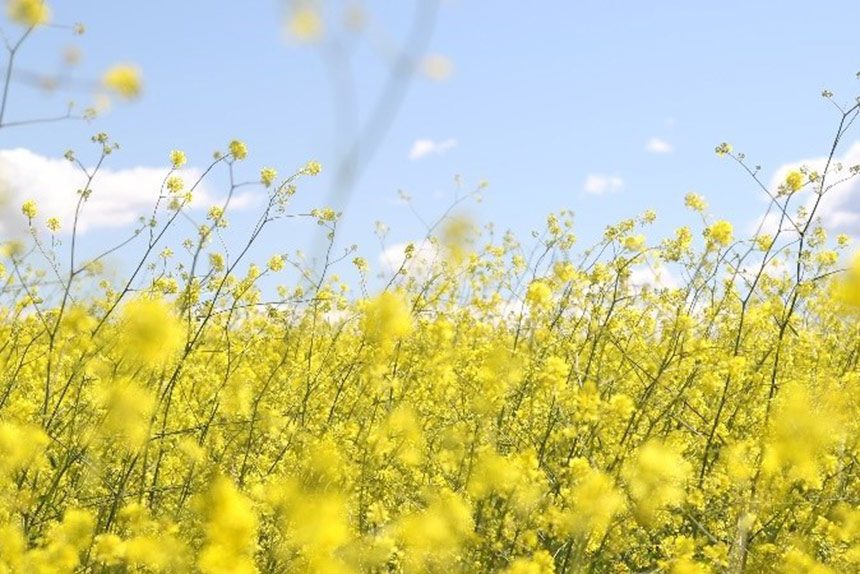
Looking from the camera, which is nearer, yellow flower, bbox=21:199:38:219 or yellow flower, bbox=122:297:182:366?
yellow flower, bbox=122:297:182:366

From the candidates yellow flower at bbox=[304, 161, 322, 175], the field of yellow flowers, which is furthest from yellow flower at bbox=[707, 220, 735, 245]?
yellow flower at bbox=[304, 161, 322, 175]

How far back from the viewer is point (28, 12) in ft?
8.91

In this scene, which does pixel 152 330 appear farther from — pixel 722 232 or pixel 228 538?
pixel 722 232

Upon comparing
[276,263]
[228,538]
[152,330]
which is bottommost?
[228,538]

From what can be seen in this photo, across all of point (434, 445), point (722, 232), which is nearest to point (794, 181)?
point (722, 232)

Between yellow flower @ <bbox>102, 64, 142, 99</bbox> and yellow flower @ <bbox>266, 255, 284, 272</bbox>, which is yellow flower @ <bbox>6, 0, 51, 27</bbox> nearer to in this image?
yellow flower @ <bbox>102, 64, 142, 99</bbox>

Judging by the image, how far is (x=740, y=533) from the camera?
10.6 ft

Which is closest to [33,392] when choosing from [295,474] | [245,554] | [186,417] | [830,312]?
[186,417]

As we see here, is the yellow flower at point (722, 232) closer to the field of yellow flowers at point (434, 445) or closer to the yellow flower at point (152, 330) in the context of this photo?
the field of yellow flowers at point (434, 445)

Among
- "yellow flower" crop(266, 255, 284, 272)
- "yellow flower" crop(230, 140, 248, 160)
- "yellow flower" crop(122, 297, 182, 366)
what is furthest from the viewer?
"yellow flower" crop(266, 255, 284, 272)

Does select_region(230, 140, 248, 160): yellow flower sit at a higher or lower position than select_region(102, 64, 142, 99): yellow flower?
higher

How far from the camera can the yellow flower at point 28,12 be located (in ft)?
8.86

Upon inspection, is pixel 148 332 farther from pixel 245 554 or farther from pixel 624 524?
pixel 624 524

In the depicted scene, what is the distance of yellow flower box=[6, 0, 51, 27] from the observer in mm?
2699
